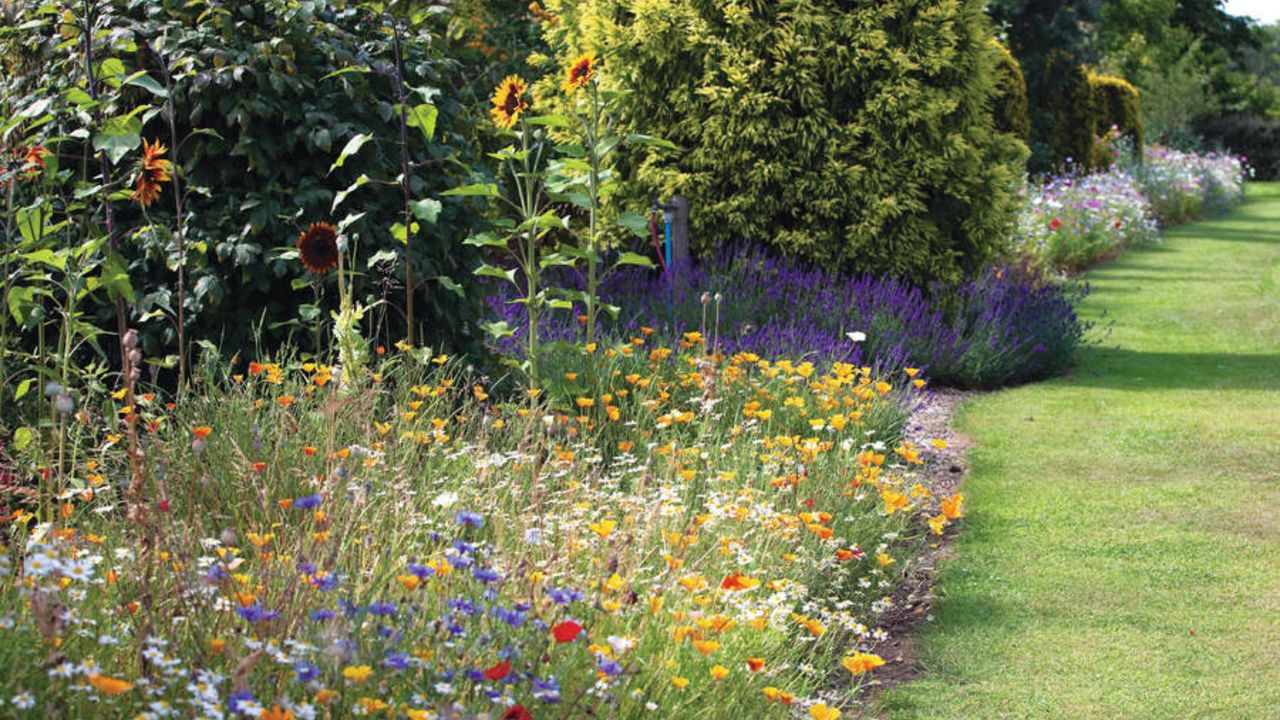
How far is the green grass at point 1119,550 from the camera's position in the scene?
398 centimetres

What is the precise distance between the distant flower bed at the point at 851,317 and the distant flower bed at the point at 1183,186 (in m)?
13.5

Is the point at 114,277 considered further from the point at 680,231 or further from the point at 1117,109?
the point at 1117,109

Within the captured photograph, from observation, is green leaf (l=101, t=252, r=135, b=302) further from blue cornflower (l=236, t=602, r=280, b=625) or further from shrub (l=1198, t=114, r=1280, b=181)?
shrub (l=1198, t=114, r=1280, b=181)

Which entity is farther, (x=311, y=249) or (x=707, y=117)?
(x=707, y=117)

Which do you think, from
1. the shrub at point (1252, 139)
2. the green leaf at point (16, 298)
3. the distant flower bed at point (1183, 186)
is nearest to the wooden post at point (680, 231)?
the green leaf at point (16, 298)

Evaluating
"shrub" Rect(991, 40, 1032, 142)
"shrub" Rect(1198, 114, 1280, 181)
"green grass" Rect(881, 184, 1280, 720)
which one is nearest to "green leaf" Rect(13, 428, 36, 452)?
"green grass" Rect(881, 184, 1280, 720)

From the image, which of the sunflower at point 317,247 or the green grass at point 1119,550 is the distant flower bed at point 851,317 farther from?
the sunflower at point 317,247

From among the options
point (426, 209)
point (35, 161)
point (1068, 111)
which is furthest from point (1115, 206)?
point (35, 161)

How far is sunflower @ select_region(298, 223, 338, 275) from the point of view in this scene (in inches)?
188

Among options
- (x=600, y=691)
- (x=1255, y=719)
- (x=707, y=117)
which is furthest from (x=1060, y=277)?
(x=600, y=691)

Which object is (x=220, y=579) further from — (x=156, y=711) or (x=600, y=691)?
(x=600, y=691)

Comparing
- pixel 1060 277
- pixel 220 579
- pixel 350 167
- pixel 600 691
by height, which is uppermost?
pixel 350 167

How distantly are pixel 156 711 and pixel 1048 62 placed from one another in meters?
22.2

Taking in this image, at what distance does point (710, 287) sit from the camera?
7.98m
